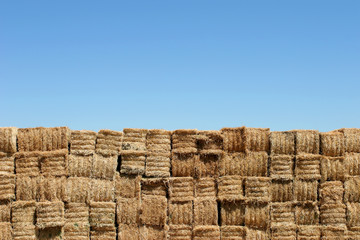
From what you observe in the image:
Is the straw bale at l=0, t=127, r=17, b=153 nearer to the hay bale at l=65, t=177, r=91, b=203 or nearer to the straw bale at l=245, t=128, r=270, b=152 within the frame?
the hay bale at l=65, t=177, r=91, b=203

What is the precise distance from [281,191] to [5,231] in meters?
7.09

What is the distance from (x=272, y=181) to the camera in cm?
1154

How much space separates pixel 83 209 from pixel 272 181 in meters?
4.89

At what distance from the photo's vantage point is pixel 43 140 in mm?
11383

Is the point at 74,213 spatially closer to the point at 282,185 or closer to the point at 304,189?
the point at 282,185

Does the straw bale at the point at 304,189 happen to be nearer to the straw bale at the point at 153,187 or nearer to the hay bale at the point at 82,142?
the straw bale at the point at 153,187

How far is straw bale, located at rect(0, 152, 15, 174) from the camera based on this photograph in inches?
445

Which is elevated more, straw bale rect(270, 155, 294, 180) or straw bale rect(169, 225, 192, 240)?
straw bale rect(270, 155, 294, 180)

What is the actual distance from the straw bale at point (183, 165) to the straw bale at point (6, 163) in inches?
161

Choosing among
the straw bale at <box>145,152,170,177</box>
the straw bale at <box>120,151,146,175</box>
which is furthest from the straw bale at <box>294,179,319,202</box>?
the straw bale at <box>120,151,146,175</box>

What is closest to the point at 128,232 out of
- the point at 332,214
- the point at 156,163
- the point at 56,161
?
the point at 156,163

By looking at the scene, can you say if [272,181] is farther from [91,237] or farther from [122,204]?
[91,237]

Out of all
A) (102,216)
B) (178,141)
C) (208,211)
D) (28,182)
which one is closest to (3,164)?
(28,182)

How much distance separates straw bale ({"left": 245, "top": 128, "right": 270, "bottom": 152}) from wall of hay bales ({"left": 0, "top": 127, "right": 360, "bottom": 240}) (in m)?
0.03
